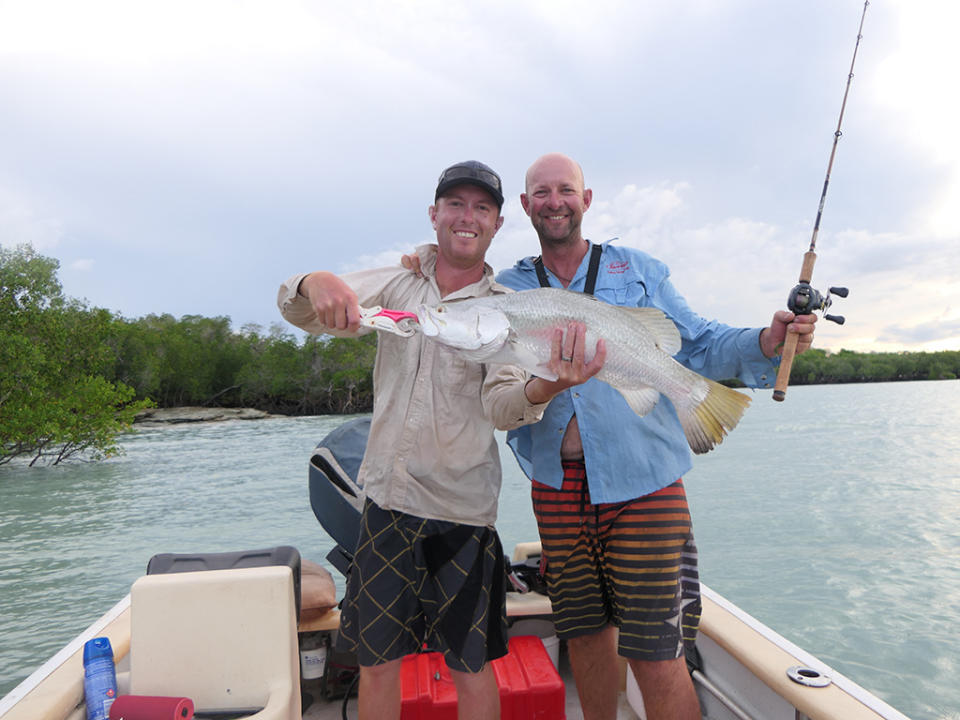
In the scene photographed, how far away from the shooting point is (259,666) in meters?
2.35

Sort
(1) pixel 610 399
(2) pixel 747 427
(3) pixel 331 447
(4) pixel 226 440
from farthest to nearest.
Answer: (2) pixel 747 427 < (4) pixel 226 440 < (3) pixel 331 447 < (1) pixel 610 399

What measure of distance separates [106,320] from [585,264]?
3055 centimetres

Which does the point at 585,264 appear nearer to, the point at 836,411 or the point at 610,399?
the point at 610,399

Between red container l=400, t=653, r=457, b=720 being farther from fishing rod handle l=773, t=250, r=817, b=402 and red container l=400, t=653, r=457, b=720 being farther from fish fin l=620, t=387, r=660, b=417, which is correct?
fishing rod handle l=773, t=250, r=817, b=402

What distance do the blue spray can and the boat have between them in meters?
0.07

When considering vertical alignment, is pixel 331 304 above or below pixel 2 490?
above

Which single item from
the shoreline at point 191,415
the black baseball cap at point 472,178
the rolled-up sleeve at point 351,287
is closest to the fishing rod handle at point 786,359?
the black baseball cap at point 472,178

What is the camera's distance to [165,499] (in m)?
17.7

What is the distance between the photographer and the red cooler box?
3082 millimetres

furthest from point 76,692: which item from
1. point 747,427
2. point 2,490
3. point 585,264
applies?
point 747,427

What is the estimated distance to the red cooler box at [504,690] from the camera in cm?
308

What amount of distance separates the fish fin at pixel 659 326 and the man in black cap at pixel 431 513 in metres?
0.67

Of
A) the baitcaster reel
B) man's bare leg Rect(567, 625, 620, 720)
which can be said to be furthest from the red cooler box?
the baitcaster reel

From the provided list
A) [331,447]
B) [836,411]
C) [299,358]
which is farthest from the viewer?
[299,358]
